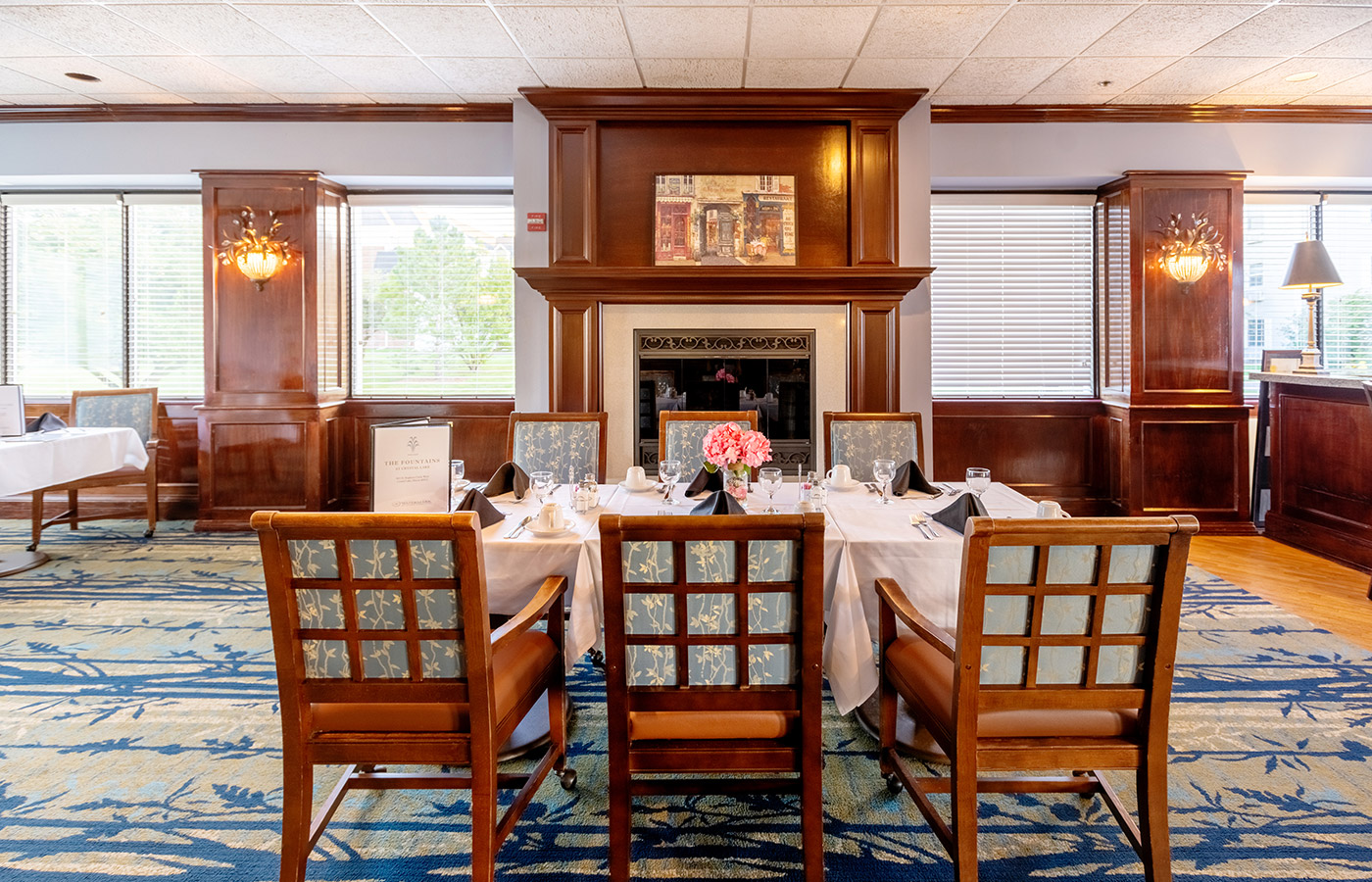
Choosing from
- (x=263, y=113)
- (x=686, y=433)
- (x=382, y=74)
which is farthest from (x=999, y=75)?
(x=263, y=113)

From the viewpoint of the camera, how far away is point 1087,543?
140 centimetres

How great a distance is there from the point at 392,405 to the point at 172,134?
2.36m

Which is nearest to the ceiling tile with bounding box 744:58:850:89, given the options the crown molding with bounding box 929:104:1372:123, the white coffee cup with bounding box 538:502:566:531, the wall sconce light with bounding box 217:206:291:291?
the crown molding with bounding box 929:104:1372:123

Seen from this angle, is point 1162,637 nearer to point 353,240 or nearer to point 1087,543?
point 1087,543

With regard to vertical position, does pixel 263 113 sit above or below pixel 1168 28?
above

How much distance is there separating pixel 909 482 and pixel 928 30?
260 centimetres

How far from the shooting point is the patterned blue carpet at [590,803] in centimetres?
174

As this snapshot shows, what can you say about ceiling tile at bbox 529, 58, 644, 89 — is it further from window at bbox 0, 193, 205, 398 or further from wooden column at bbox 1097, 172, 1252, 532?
wooden column at bbox 1097, 172, 1252, 532

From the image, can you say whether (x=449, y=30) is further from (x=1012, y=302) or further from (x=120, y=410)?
(x=1012, y=302)

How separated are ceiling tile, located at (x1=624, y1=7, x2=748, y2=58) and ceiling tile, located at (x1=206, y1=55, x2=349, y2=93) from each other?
199 centimetres

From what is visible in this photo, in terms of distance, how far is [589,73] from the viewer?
441 cm

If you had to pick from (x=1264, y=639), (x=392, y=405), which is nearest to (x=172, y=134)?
(x=392, y=405)

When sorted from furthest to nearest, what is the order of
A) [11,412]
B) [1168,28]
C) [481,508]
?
[11,412] < [1168,28] < [481,508]

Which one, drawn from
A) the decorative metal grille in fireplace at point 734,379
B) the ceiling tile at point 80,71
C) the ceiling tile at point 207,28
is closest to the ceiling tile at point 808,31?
the decorative metal grille in fireplace at point 734,379
